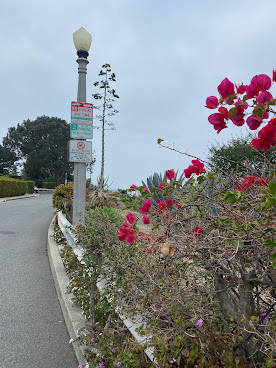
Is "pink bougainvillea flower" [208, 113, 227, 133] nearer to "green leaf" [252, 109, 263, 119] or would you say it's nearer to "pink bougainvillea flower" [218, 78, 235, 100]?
"pink bougainvillea flower" [218, 78, 235, 100]

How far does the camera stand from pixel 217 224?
2131mm

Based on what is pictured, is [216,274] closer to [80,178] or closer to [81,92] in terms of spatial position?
[80,178]

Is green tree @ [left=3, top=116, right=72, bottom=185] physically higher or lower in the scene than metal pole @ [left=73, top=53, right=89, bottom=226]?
higher

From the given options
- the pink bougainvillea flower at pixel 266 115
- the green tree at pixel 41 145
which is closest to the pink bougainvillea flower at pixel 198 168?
the pink bougainvillea flower at pixel 266 115

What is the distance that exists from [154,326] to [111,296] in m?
0.74

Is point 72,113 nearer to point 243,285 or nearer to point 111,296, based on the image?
point 111,296

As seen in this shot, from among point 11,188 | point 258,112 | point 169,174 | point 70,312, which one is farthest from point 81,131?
point 11,188

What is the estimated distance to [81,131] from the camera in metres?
7.12

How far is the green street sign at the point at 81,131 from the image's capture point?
7055 millimetres

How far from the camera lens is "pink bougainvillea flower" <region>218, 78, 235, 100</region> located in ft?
5.83

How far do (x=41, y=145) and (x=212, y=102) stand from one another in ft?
202

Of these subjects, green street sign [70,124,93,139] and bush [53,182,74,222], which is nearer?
green street sign [70,124,93,139]

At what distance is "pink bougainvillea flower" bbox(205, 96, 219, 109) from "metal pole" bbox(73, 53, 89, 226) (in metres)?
5.40

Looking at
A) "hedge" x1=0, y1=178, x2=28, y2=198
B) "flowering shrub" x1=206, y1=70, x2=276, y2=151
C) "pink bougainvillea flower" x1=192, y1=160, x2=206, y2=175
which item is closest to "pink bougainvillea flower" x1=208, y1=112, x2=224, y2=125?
"flowering shrub" x1=206, y1=70, x2=276, y2=151
